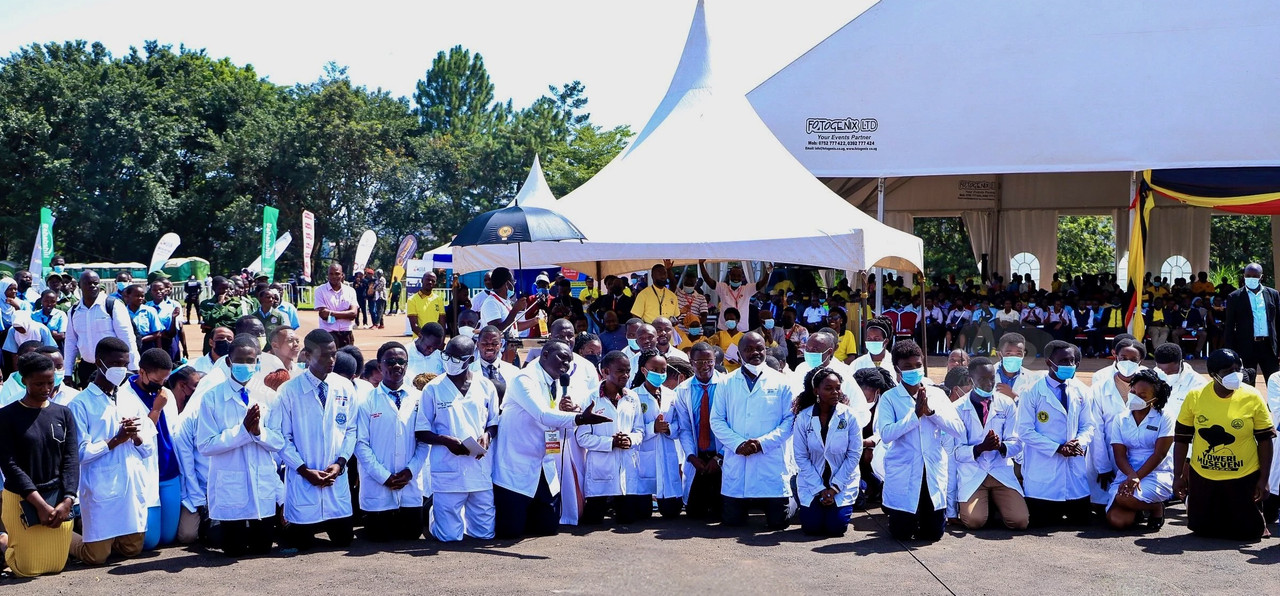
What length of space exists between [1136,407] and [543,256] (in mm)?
6530

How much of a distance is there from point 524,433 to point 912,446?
260cm

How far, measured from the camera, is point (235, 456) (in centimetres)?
719

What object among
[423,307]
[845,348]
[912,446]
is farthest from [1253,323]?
[423,307]

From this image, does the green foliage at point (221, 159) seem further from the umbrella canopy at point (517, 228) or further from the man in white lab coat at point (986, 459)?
the man in white lab coat at point (986, 459)

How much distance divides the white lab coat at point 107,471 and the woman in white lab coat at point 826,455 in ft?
13.9

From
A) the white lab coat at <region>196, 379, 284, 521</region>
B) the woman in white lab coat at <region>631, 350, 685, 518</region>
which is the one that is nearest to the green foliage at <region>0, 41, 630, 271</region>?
the woman in white lab coat at <region>631, 350, 685, 518</region>

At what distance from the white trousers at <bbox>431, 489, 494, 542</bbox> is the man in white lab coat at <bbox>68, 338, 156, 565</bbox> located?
1.78 meters

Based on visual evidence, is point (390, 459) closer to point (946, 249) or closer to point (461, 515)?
point (461, 515)

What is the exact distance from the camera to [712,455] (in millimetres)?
8586

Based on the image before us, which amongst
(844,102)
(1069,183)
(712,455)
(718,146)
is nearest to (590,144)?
(1069,183)

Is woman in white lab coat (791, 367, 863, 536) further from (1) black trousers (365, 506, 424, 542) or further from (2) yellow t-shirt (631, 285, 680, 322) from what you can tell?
(2) yellow t-shirt (631, 285, 680, 322)

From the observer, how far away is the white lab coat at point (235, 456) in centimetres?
710

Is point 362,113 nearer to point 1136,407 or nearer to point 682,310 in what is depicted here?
point 682,310

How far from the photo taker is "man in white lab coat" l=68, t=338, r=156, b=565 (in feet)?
22.7
